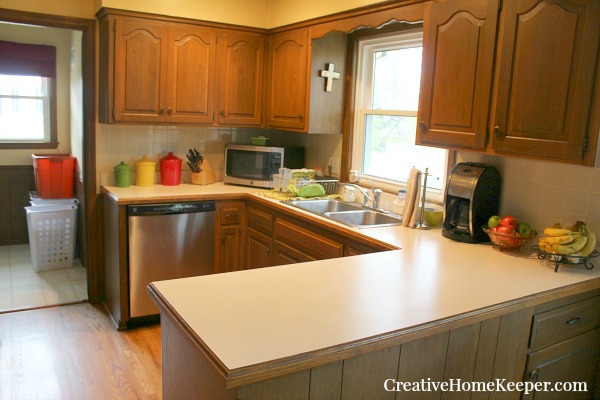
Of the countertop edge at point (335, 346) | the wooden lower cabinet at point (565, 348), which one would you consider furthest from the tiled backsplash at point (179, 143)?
the countertop edge at point (335, 346)

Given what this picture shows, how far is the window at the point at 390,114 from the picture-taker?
128 inches

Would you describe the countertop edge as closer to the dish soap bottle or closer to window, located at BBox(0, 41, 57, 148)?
the dish soap bottle

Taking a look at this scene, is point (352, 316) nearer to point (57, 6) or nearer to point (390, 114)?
point (390, 114)

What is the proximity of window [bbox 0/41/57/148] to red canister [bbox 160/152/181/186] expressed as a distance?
82.4 inches

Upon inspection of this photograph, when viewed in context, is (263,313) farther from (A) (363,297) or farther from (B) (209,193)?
(B) (209,193)

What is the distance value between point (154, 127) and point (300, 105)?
46.1 inches

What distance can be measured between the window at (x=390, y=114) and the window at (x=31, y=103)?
3352 millimetres

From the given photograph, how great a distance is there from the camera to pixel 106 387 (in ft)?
9.14

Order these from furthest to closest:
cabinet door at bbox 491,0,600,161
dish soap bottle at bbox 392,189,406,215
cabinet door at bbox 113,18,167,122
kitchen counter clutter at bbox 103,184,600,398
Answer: cabinet door at bbox 113,18,167,122
dish soap bottle at bbox 392,189,406,215
cabinet door at bbox 491,0,600,161
kitchen counter clutter at bbox 103,184,600,398

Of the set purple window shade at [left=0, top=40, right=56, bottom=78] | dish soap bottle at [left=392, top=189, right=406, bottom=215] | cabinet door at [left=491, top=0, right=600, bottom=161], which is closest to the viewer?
cabinet door at [left=491, top=0, right=600, bottom=161]

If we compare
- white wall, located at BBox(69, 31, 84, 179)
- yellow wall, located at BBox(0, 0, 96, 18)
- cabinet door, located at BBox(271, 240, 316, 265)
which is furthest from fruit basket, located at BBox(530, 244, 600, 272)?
white wall, located at BBox(69, 31, 84, 179)

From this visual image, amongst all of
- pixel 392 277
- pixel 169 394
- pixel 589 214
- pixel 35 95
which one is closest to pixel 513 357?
pixel 392 277

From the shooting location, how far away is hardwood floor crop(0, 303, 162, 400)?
274 centimetres

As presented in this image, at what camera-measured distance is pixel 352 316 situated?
155 centimetres
